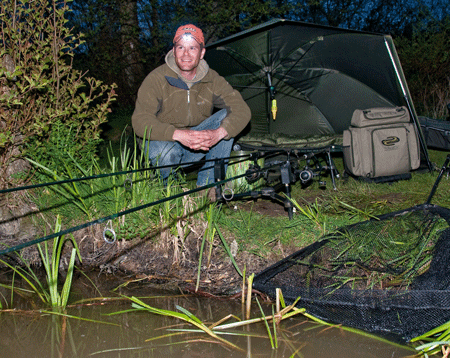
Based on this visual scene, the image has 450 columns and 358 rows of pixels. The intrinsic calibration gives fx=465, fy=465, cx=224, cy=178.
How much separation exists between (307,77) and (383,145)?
118 centimetres

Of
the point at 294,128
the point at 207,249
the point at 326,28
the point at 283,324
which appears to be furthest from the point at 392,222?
the point at 294,128

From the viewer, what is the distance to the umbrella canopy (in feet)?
13.9

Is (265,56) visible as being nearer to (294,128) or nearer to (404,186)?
(294,128)

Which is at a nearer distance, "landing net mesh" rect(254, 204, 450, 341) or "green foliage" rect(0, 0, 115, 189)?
"landing net mesh" rect(254, 204, 450, 341)

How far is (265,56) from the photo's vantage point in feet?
15.2

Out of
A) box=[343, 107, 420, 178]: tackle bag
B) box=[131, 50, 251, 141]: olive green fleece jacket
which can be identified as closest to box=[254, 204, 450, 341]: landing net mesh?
box=[131, 50, 251, 141]: olive green fleece jacket

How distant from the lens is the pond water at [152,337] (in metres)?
1.90

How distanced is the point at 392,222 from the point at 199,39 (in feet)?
5.97

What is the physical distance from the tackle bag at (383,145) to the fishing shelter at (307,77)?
114 millimetres

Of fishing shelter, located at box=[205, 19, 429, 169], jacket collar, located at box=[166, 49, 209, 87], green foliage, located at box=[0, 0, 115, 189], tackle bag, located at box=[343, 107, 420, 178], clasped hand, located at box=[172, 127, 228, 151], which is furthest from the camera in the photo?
fishing shelter, located at box=[205, 19, 429, 169]

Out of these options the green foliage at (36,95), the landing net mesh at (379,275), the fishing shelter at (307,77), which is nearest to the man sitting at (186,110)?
the green foliage at (36,95)

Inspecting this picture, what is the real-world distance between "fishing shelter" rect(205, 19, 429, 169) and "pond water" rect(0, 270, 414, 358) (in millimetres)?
2580

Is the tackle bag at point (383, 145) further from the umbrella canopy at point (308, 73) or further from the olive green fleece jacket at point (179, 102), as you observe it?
the olive green fleece jacket at point (179, 102)

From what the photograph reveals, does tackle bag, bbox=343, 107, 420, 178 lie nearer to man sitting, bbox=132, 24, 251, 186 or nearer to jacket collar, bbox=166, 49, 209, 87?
man sitting, bbox=132, 24, 251, 186
